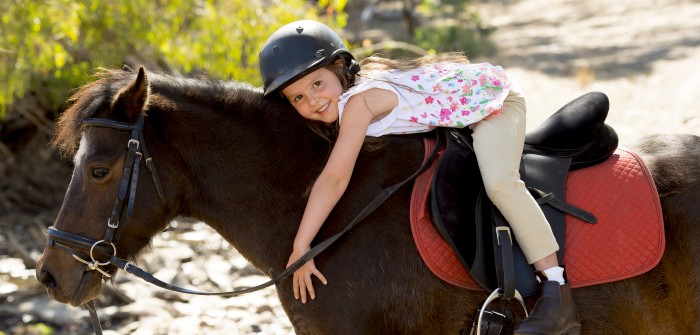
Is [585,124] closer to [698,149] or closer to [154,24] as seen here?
[698,149]

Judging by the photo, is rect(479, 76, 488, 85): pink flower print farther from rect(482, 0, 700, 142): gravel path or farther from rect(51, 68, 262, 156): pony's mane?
rect(482, 0, 700, 142): gravel path

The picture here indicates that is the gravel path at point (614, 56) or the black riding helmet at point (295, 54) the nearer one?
the black riding helmet at point (295, 54)

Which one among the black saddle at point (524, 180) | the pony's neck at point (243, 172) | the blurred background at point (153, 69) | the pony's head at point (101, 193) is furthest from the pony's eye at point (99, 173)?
the black saddle at point (524, 180)

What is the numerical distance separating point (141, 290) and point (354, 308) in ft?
13.6

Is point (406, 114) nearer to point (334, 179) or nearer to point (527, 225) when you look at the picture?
point (334, 179)

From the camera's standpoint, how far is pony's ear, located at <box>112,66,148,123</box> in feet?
9.78

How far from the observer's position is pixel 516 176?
2965 millimetres

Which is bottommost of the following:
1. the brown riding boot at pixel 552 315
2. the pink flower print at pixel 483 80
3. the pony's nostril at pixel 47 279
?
the brown riding boot at pixel 552 315

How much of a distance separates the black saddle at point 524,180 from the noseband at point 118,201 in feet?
4.08

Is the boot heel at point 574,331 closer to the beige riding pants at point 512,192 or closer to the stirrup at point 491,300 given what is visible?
the stirrup at point 491,300

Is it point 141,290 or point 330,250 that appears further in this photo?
point 141,290

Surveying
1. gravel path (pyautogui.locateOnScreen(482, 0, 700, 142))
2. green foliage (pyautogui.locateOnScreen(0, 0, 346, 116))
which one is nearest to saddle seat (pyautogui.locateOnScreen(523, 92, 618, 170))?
green foliage (pyautogui.locateOnScreen(0, 0, 346, 116))

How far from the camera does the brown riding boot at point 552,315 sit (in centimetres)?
282

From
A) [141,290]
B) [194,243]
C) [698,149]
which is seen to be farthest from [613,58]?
[698,149]
